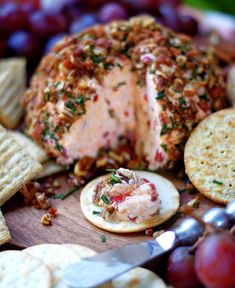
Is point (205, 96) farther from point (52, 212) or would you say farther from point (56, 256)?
point (56, 256)

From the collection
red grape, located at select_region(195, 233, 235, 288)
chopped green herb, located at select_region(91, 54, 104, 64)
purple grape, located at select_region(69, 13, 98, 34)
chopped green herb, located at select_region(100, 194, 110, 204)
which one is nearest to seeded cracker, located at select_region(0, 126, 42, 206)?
chopped green herb, located at select_region(100, 194, 110, 204)

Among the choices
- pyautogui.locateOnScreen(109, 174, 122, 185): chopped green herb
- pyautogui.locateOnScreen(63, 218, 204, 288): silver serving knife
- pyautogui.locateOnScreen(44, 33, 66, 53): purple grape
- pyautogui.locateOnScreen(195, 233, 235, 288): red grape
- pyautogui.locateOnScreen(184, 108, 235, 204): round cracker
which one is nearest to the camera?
pyautogui.locateOnScreen(195, 233, 235, 288): red grape

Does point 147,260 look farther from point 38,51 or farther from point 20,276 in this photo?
point 38,51

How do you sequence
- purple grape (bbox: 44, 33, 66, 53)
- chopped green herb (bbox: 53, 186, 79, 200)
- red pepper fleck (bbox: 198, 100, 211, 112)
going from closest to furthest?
1. chopped green herb (bbox: 53, 186, 79, 200)
2. red pepper fleck (bbox: 198, 100, 211, 112)
3. purple grape (bbox: 44, 33, 66, 53)

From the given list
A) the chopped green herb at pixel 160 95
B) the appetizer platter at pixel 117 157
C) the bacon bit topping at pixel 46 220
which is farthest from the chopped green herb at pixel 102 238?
the chopped green herb at pixel 160 95

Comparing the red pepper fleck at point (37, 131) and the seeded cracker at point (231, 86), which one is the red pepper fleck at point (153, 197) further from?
the seeded cracker at point (231, 86)

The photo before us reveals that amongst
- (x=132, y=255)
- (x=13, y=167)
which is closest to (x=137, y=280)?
(x=132, y=255)

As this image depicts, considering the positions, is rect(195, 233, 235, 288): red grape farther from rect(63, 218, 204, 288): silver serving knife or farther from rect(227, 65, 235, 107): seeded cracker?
rect(227, 65, 235, 107): seeded cracker
